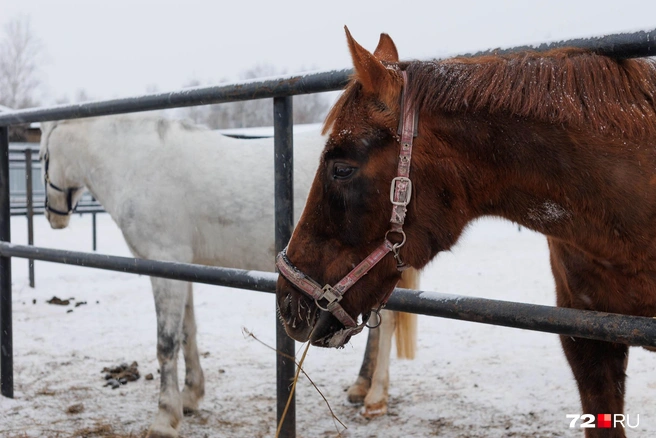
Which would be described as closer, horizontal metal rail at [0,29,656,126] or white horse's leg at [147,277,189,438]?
horizontal metal rail at [0,29,656,126]

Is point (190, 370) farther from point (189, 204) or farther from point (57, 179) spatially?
point (57, 179)

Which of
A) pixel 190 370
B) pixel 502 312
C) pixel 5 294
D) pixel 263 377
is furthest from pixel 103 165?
pixel 502 312

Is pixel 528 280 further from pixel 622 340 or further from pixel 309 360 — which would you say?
pixel 622 340

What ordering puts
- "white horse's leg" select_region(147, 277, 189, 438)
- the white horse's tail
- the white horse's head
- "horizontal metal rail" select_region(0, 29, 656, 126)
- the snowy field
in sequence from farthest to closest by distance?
1. the white horse's head
2. the white horse's tail
3. "white horse's leg" select_region(147, 277, 189, 438)
4. the snowy field
5. "horizontal metal rail" select_region(0, 29, 656, 126)

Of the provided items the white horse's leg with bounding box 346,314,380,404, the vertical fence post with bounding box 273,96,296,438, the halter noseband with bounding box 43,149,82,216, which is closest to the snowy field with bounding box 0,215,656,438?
the white horse's leg with bounding box 346,314,380,404

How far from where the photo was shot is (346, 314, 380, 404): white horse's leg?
351 cm

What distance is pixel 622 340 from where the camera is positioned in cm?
128

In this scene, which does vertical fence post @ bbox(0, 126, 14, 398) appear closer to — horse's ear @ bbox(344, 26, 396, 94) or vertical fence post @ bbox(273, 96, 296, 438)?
vertical fence post @ bbox(273, 96, 296, 438)

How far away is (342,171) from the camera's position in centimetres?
151

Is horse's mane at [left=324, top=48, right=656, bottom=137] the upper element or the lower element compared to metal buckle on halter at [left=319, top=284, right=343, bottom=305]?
upper

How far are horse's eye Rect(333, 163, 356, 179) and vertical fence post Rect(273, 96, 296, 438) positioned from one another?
60 cm

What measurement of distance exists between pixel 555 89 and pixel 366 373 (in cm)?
266

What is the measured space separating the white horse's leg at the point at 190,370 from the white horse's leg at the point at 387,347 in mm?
1012

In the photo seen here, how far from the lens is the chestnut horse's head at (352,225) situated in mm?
1478
